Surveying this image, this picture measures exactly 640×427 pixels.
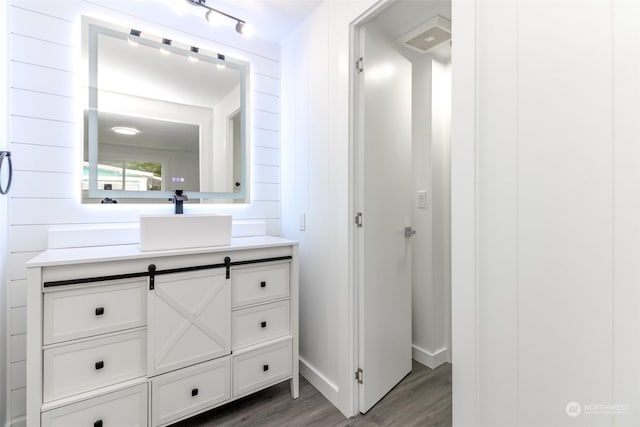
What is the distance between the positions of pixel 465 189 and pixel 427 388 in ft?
5.12

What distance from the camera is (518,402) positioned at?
1.01 metres

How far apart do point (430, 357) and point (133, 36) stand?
10.1 ft

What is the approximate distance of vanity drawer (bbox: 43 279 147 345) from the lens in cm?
124

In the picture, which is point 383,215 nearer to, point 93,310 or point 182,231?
point 182,231

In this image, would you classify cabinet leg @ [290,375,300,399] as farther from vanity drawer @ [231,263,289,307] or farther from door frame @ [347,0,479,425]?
door frame @ [347,0,479,425]

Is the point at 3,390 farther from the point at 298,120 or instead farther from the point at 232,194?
the point at 298,120

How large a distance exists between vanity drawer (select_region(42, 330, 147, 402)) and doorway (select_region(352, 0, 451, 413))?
118 cm

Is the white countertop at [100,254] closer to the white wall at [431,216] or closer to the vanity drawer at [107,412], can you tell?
the vanity drawer at [107,412]

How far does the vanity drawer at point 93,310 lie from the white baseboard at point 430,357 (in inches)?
78.9

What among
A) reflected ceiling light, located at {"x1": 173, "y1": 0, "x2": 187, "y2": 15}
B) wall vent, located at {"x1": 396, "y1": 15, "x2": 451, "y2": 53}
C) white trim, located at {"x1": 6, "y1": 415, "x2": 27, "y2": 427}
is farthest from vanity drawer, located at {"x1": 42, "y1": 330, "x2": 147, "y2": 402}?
wall vent, located at {"x1": 396, "y1": 15, "x2": 451, "y2": 53}

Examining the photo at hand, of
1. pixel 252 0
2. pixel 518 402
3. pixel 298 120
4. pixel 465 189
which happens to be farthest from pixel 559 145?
pixel 252 0

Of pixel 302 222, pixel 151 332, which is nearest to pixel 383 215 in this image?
pixel 302 222

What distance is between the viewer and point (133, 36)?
186 cm

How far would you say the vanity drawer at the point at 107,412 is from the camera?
1240mm
